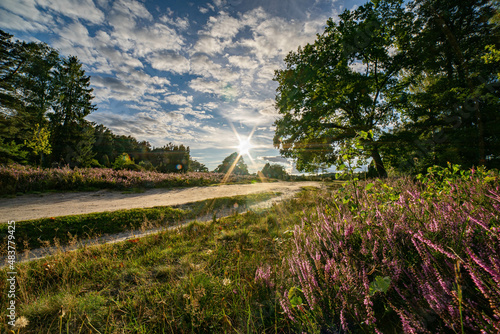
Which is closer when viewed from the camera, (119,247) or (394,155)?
(119,247)

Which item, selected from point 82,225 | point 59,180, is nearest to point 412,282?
point 82,225

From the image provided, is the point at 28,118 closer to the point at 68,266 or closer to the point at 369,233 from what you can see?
the point at 68,266

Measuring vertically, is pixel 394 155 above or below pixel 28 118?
below

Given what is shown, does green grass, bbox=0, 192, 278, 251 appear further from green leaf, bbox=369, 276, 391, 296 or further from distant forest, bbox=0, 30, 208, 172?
distant forest, bbox=0, 30, 208, 172

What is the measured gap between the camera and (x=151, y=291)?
232 cm

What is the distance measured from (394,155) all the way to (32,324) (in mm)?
18119

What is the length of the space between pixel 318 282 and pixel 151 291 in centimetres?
202

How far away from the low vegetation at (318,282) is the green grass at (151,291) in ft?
0.05

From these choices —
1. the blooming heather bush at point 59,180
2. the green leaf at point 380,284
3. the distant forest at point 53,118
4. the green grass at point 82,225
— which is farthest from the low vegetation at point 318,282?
the distant forest at point 53,118

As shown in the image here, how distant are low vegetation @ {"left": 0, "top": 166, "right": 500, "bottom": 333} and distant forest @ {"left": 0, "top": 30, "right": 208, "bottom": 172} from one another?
819 inches

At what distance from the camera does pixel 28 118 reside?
65.1 feet

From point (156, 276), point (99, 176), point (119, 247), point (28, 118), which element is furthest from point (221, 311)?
point (28, 118)

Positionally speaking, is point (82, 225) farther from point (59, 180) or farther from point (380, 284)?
point (59, 180)

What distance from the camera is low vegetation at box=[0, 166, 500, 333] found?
3.63 feet
